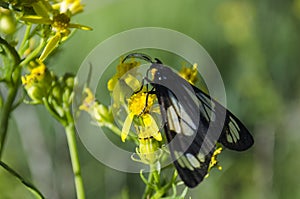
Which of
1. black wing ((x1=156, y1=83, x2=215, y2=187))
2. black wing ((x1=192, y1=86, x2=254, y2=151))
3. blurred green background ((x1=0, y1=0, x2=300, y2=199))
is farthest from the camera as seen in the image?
blurred green background ((x1=0, y1=0, x2=300, y2=199))

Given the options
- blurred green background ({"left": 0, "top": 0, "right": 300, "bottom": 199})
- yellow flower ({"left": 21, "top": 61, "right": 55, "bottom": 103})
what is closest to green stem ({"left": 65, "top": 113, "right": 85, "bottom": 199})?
yellow flower ({"left": 21, "top": 61, "right": 55, "bottom": 103})

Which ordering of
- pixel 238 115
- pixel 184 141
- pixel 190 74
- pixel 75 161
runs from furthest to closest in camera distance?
pixel 238 115, pixel 190 74, pixel 75 161, pixel 184 141

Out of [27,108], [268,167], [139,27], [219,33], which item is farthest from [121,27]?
[268,167]

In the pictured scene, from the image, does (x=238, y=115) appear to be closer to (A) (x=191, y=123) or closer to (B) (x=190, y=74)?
(B) (x=190, y=74)

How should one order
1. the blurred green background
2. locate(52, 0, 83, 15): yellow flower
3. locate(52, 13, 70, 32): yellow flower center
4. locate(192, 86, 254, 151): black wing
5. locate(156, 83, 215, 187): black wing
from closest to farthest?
locate(156, 83, 215, 187): black wing
locate(192, 86, 254, 151): black wing
locate(52, 13, 70, 32): yellow flower center
locate(52, 0, 83, 15): yellow flower
the blurred green background

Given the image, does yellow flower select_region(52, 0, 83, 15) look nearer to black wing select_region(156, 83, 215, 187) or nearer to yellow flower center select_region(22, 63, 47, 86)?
yellow flower center select_region(22, 63, 47, 86)

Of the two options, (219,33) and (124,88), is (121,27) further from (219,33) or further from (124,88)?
(124,88)

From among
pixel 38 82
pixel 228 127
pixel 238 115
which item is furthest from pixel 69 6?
pixel 238 115
